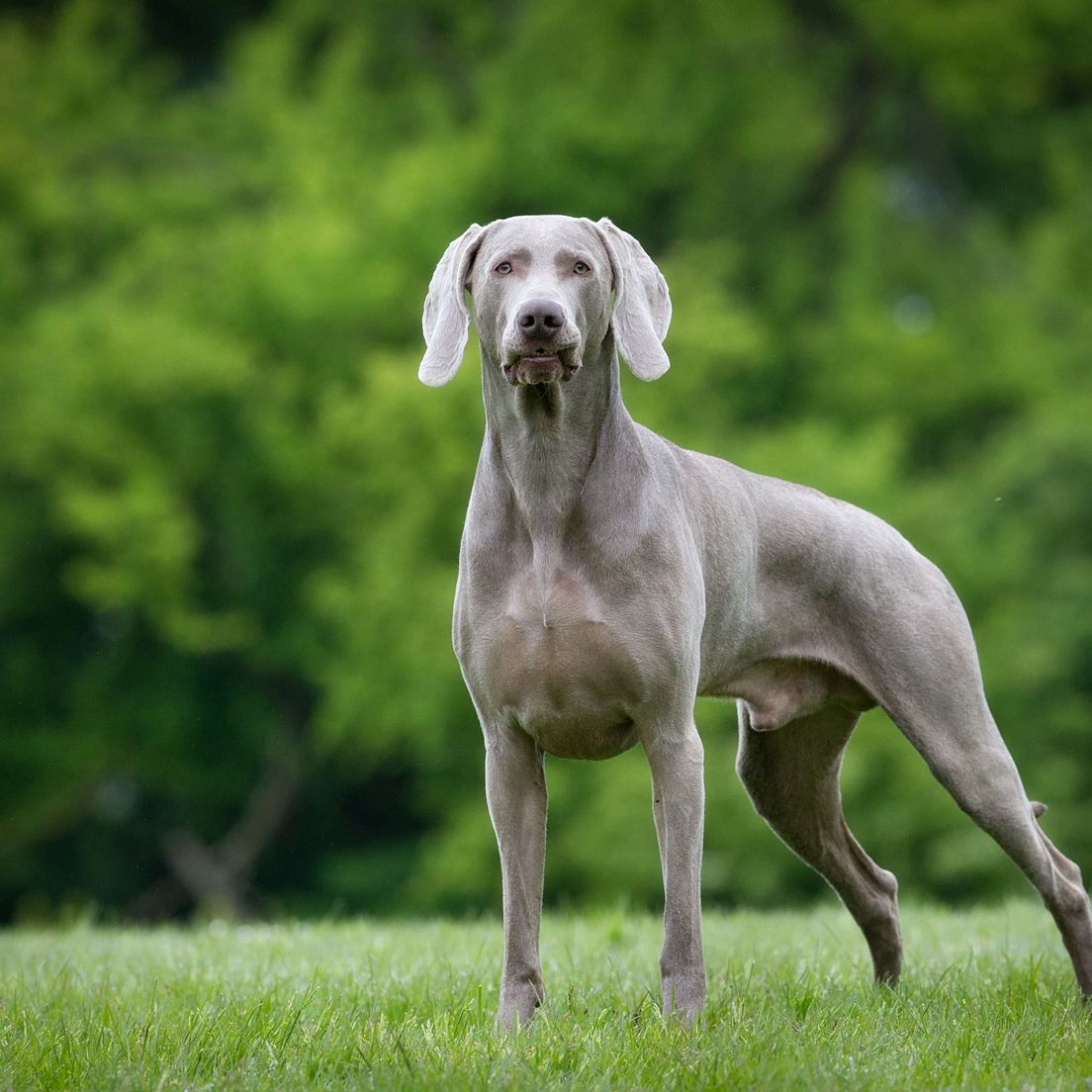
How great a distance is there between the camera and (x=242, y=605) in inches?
876

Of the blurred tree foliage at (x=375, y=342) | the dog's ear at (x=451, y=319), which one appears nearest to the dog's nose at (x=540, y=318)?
the dog's ear at (x=451, y=319)

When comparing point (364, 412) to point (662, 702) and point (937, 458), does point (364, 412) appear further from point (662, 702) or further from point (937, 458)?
point (662, 702)

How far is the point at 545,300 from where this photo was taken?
4242 mm

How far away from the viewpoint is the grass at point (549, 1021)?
375cm

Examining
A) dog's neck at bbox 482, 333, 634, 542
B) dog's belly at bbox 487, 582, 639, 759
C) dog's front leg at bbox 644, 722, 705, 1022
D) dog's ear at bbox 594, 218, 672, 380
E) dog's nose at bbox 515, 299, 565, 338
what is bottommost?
dog's front leg at bbox 644, 722, 705, 1022

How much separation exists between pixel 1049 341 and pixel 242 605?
10.6 m

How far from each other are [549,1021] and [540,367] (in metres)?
1.62

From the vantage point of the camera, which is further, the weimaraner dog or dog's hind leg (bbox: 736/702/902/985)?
dog's hind leg (bbox: 736/702/902/985)

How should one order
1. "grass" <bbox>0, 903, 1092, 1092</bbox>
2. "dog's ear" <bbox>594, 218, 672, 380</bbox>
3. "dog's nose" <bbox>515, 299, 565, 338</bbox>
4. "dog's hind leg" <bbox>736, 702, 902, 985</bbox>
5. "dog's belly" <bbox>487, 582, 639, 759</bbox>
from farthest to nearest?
"dog's hind leg" <bbox>736, 702, 902, 985</bbox>, "dog's ear" <bbox>594, 218, 672, 380</bbox>, "dog's belly" <bbox>487, 582, 639, 759</bbox>, "dog's nose" <bbox>515, 299, 565, 338</bbox>, "grass" <bbox>0, 903, 1092, 1092</bbox>

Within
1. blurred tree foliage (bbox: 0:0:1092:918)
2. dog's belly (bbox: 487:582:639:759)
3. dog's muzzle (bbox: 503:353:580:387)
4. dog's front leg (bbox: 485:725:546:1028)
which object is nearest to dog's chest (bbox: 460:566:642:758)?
dog's belly (bbox: 487:582:639:759)

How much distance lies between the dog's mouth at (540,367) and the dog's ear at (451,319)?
0.27 meters

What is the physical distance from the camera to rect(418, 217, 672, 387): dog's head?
14.1 feet

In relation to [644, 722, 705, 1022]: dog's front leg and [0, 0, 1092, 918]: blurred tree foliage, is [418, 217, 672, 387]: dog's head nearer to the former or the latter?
[644, 722, 705, 1022]: dog's front leg

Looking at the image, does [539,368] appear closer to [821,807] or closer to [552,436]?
[552,436]
